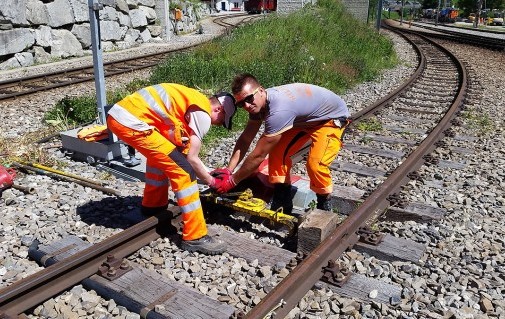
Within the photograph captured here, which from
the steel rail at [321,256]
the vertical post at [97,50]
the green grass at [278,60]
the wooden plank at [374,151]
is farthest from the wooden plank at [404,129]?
the vertical post at [97,50]

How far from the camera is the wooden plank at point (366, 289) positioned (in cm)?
312

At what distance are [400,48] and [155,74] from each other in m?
15.7

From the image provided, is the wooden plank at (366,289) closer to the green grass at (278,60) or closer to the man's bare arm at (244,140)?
the man's bare arm at (244,140)

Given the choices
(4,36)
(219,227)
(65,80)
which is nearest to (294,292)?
(219,227)

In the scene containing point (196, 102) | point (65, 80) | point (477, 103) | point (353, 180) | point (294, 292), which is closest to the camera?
point (294, 292)

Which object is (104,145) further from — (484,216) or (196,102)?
(484,216)

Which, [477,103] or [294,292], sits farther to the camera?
[477,103]

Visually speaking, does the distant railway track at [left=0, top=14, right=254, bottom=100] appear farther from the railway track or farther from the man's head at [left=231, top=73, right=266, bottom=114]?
the man's head at [left=231, top=73, right=266, bottom=114]

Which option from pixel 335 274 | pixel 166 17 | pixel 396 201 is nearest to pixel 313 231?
pixel 335 274

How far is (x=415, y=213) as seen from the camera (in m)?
4.35

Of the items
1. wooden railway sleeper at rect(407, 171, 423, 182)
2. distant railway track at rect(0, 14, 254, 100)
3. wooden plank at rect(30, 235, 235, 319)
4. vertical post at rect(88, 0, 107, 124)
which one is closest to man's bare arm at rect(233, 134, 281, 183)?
wooden plank at rect(30, 235, 235, 319)

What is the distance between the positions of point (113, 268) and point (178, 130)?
3.74 feet

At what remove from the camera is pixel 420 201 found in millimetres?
4758

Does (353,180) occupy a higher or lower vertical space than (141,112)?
lower
